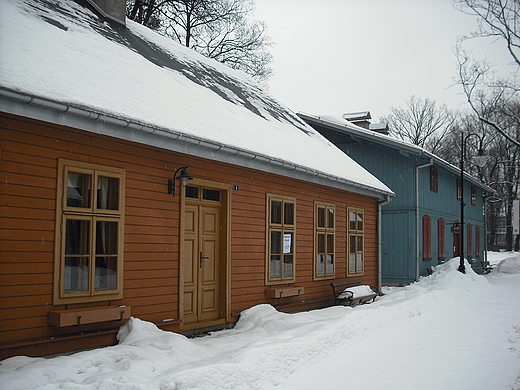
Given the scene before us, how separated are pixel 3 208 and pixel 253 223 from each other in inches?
196

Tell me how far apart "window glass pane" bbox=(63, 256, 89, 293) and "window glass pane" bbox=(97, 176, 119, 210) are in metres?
0.75

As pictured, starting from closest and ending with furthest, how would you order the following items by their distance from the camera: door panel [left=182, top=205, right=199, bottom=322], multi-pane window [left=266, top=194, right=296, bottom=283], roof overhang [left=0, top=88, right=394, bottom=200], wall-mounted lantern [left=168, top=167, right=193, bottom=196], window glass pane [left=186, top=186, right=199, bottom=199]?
1. roof overhang [left=0, top=88, right=394, bottom=200]
2. wall-mounted lantern [left=168, top=167, right=193, bottom=196]
3. door panel [left=182, top=205, right=199, bottom=322]
4. window glass pane [left=186, top=186, right=199, bottom=199]
5. multi-pane window [left=266, top=194, right=296, bottom=283]

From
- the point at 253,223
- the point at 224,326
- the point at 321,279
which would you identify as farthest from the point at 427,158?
the point at 224,326

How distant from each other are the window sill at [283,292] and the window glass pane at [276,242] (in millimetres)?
753

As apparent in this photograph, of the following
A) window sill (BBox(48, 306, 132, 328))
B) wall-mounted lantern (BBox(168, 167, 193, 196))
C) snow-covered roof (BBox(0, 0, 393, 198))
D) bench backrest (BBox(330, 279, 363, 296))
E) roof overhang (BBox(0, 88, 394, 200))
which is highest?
snow-covered roof (BBox(0, 0, 393, 198))

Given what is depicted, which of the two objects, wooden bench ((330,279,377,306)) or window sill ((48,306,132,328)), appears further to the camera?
wooden bench ((330,279,377,306))

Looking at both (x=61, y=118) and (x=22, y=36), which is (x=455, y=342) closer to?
(x=61, y=118)

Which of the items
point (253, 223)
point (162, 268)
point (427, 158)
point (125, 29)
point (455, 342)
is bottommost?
point (455, 342)

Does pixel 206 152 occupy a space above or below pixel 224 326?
above

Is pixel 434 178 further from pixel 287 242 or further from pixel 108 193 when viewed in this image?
pixel 108 193

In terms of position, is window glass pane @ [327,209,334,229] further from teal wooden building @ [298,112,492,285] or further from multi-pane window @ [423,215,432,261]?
multi-pane window @ [423,215,432,261]

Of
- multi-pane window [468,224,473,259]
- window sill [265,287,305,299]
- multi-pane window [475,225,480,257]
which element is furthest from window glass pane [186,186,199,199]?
multi-pane window [475,225,480,257]

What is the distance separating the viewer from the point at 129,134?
6.84m

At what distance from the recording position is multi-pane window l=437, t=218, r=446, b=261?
21.5 metres
